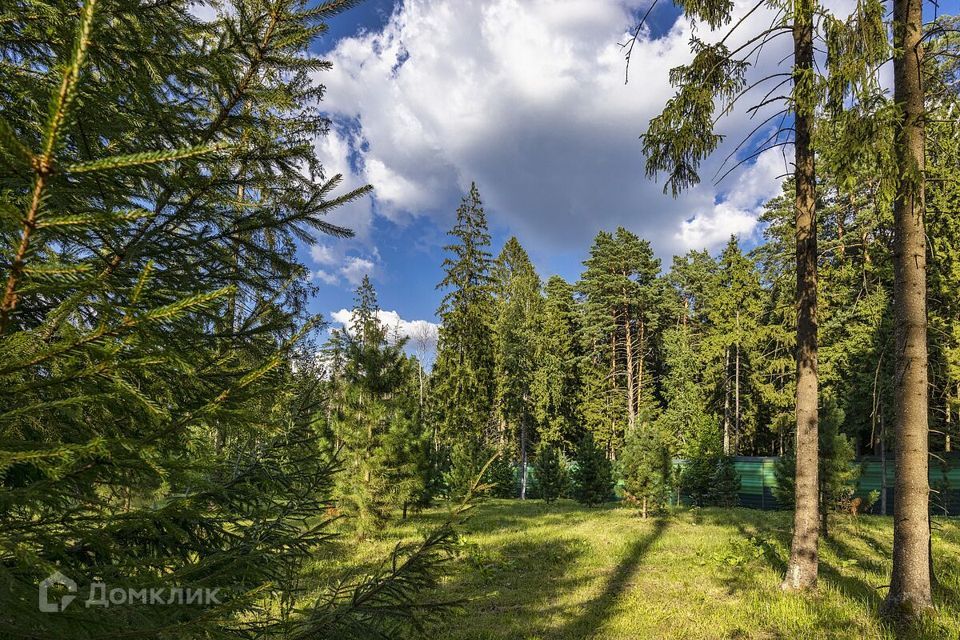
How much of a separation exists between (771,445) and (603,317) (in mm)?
14342

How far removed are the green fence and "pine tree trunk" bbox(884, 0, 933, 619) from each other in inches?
557

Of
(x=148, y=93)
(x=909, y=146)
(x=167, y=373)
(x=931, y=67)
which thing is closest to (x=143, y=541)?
(x=167, y=373)

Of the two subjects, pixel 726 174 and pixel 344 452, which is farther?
pixel 344 452

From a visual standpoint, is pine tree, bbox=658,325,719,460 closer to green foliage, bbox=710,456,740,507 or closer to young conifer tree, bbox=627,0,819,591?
green foliage, bbox=710,456,740,507

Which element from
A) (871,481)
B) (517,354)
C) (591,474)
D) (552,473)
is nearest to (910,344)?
(591,474)

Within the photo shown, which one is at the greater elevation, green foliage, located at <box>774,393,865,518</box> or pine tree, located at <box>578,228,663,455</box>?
pine tree, located at <box>578,228,663,455</box>

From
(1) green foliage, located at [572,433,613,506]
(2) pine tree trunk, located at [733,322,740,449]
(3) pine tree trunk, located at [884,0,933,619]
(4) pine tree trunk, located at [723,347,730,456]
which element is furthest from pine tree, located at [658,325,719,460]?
(3) pine tree trunk, located at [884,0,933,619]

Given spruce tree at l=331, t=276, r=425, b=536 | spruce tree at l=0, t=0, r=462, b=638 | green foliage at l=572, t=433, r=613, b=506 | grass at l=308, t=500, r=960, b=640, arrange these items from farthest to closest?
green foliage at l=572, t=433, r=613, b=506, spruce tree at l=331, t=276, r=425, b=536, grass at l=308, t=500, r=960, b=640, spruce tree at l=0, t=0, r=462, b=638

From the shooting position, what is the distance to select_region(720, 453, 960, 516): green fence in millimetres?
16938

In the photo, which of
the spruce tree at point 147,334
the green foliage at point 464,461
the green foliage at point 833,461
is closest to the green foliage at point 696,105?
the spruce tree at point 147,334

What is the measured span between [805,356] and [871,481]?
19.4 m

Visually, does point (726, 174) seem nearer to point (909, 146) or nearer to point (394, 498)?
point (909, 146)

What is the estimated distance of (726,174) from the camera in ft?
23.5

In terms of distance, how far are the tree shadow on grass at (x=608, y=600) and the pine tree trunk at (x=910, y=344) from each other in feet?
10.9
